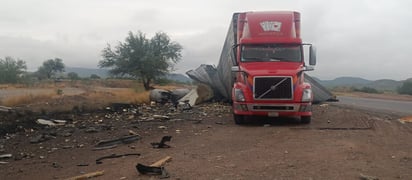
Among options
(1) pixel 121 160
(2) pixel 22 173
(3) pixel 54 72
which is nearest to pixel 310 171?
(1) pixel 121 160

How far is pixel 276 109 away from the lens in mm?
13586

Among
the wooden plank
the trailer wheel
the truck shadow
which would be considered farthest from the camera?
the truck shadow

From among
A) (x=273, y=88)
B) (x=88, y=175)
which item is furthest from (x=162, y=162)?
(x=273, y=88)

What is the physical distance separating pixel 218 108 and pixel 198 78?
4383mm

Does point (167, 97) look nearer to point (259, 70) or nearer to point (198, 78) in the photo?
point (198, 78)

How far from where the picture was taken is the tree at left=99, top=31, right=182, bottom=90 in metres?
45.2

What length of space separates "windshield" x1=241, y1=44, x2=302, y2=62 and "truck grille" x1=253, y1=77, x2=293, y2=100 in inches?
50.2

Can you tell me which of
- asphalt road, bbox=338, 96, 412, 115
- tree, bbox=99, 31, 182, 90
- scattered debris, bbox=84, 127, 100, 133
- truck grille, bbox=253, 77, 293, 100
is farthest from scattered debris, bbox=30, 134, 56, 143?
tree, bbox=99, 31, 182, 90

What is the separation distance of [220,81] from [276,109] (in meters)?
8.48

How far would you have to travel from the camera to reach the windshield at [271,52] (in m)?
14.6

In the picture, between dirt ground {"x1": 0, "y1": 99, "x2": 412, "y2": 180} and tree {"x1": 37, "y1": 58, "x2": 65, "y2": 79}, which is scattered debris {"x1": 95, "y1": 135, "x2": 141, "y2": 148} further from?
tree {"x1": 37, "y1": 58, "x2": 65, "y2": 79}

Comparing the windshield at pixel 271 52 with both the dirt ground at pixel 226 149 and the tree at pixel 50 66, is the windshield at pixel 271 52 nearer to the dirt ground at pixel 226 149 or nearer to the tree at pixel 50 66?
the dirt ground at pixel 226 149

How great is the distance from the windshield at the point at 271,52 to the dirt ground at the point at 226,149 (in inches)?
82.0

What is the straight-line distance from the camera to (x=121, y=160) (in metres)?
9.02
